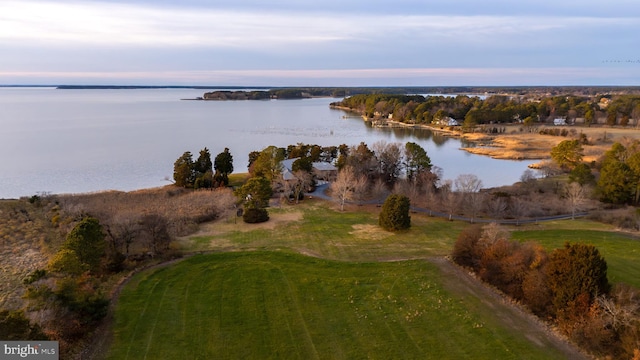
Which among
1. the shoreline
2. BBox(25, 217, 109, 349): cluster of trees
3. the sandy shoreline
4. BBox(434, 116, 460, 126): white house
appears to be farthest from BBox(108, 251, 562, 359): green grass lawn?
BBox(434, 116, 460, 126): white house

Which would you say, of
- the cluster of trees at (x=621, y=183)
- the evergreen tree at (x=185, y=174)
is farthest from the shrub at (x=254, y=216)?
the cluster of trees at (x=621, y=183)

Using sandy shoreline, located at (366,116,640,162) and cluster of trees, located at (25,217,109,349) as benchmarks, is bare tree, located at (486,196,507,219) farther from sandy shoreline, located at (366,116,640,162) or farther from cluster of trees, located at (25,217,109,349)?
sandy shoreline, located at (366,116,640,162)

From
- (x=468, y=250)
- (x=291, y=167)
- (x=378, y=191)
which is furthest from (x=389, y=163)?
(x=468, y=250)

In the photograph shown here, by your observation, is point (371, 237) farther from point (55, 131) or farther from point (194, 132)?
point (55, 131)

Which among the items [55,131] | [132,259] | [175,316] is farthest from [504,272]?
[55,131]

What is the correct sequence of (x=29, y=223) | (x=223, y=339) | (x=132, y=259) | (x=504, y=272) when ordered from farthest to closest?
(x=29, y=223)
(x=132, y=259)
(x=504, y=272)
(x=223, y=339)

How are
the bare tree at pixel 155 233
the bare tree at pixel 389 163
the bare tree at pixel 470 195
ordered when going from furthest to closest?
1. the bare tree at pixel 389 163
2. the bare tree at pixel 470 195
3. the bare tree at pixel 155 233

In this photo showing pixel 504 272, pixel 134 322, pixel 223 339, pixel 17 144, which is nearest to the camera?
pixel 223 339

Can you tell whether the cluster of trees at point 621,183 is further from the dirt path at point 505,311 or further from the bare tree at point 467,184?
the dirt path at point 505,311
